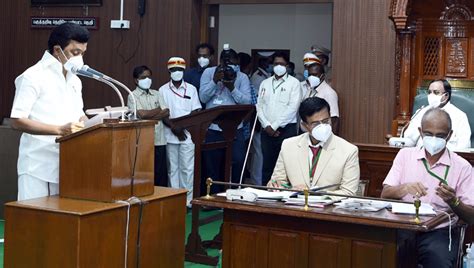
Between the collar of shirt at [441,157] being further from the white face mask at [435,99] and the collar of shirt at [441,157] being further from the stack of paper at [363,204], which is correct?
the white face mask at [435,99]

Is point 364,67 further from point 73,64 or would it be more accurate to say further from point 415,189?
point 73,64

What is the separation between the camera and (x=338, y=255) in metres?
3.32

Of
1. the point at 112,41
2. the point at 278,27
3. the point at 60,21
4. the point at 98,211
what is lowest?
the point at 98,211

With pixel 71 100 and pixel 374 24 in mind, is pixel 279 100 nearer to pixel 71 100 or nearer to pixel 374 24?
pixel 374 24

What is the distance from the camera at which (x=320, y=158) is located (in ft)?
13.3

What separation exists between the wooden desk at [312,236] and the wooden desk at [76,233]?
33 cm

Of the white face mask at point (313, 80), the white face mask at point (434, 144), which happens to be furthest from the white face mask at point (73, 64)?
the white face mask at point (313, 80)

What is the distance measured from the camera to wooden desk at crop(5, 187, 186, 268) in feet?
10.5

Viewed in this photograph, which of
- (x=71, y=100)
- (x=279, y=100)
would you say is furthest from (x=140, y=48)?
(x=71, y=100)

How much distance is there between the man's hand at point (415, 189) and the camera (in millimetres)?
3553

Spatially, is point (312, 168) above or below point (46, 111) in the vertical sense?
below

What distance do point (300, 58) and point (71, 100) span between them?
659 centimetres

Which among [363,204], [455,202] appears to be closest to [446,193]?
[455,202]

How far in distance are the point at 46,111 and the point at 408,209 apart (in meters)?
1.85
